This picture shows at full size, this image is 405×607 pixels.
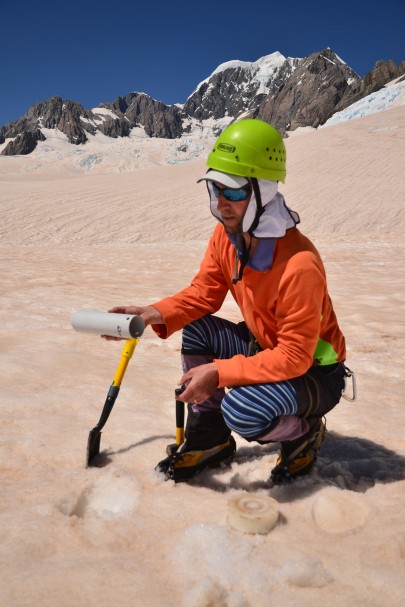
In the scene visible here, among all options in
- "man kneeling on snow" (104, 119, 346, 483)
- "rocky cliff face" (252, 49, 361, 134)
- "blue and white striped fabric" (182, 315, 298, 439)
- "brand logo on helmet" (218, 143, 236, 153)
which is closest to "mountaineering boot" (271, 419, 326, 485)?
"man kneeling on snow" (104, 119, 346, 483)

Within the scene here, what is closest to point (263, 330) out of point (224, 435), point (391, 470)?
point (224, 435)

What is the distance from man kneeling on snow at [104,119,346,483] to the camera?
166cm

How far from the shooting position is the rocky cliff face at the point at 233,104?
75.2 meters

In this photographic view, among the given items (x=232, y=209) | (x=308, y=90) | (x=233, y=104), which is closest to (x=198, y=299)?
(x=232, y=209)

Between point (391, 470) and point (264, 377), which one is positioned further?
point (391, 470)

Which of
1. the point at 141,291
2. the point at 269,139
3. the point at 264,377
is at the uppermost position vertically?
the point at 269,139

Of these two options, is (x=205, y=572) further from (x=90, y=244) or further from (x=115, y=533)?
(x=90, y=244)

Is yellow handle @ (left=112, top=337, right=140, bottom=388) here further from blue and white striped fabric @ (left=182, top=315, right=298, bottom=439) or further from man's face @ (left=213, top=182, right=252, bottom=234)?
man's face @ (left=213, top=182, right=252, bottom=234)

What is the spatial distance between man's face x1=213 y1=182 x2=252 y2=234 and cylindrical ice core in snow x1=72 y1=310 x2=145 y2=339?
1.70 ft

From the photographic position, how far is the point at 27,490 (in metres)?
1.79

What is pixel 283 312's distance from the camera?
66.9 inches

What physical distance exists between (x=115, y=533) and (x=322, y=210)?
13904mm

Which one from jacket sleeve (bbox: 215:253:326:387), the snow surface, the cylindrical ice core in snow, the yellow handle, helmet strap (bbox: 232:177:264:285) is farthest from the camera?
the yellow handle

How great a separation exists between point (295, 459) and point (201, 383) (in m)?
0.56
